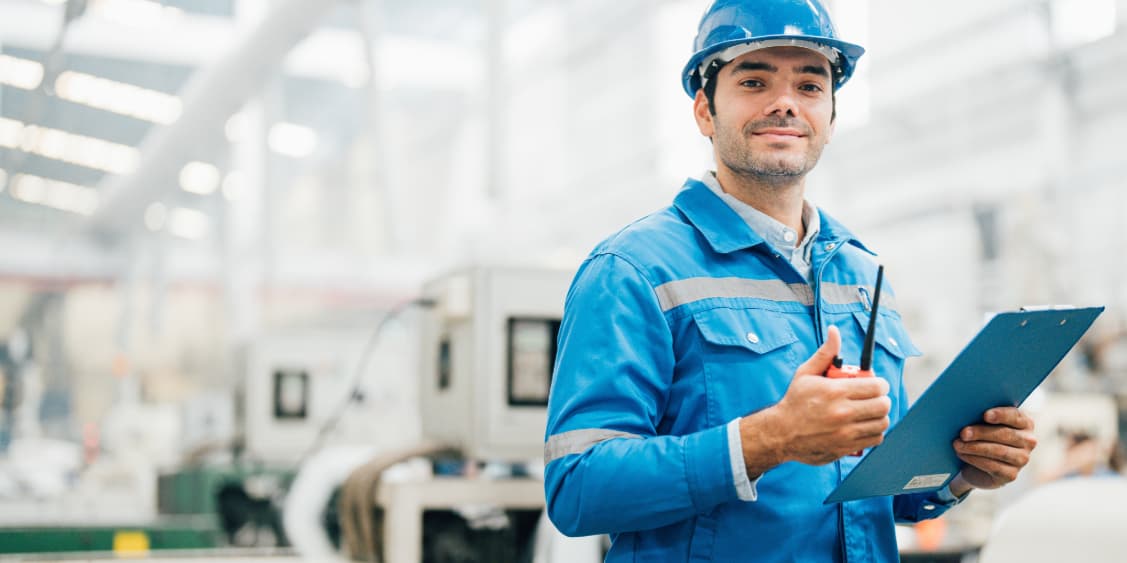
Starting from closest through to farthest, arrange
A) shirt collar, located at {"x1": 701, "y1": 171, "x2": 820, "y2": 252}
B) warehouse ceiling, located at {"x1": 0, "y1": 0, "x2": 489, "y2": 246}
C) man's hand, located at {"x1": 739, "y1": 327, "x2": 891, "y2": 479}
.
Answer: man's hand, located at {"x1": 739, "y1": 327, "x2": 891, "y2": 479}
shirt collar, located at {"x1": 701, "y1": 171, "x2": 820, "y2": 252}
warehouse ceiling, located at {"x1": 0, "y1": 0, "x2": 489, "y2": 246}

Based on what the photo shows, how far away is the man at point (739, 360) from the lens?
1103mm

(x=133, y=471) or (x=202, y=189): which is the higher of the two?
(x=202, y=189)

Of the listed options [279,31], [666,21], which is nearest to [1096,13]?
[666,21]

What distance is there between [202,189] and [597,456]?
9.85 m

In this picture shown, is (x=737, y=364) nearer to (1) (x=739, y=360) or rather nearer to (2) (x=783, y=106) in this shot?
(1) (x=739, y=360)

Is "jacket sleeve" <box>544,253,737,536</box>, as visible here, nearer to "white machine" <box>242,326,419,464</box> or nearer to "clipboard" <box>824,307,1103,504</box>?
"clipboard" <box>824,307,1103,504</box>

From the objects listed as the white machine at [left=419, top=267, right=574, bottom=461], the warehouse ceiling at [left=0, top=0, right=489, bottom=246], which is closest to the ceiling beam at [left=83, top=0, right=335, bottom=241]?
the warehouse ceiling at [left=0, top=0, right=489, bottom=246]

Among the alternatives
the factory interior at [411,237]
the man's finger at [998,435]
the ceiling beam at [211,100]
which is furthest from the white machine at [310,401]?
the man's finger at [998,435]

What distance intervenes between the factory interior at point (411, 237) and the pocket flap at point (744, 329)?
0.39 meters

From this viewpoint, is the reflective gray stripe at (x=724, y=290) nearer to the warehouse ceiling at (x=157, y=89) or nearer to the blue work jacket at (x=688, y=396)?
the blue work jacket at (x=688, y=396)

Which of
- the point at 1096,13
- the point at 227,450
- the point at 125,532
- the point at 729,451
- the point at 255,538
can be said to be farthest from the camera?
the point at 1096,13

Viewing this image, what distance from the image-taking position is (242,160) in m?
11.1

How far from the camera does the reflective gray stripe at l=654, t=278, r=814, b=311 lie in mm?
1247

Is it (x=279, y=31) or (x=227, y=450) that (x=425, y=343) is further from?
(x=279, y=31)
